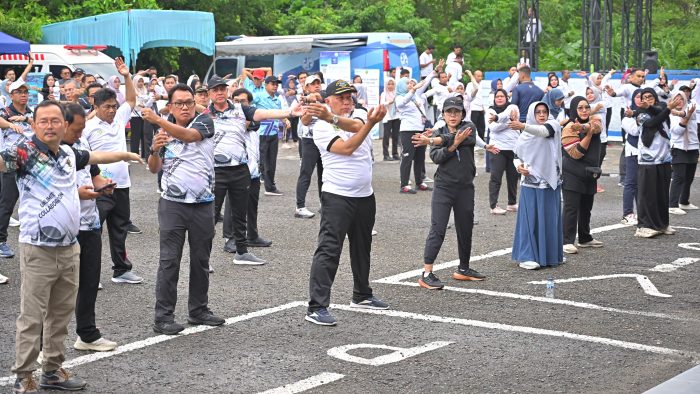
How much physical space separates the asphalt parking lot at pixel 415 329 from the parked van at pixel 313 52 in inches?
662

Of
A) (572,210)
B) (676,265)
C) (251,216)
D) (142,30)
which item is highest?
(142,30)

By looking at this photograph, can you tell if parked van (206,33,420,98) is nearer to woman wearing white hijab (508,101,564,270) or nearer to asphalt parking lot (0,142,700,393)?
asphalt parking lot (0,142,700,393)

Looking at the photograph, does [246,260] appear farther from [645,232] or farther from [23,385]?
[645,232]

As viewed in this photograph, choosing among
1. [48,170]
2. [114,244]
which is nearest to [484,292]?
[114,244]

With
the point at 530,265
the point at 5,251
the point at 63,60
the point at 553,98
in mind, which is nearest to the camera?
the point at 530,265

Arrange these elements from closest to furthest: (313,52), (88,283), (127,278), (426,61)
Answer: (88,283), (127,278), (313,52), (426,61)

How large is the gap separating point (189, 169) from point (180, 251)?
642 mm

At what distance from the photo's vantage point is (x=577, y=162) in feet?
40.0

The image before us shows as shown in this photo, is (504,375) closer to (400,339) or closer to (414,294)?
(400,339)

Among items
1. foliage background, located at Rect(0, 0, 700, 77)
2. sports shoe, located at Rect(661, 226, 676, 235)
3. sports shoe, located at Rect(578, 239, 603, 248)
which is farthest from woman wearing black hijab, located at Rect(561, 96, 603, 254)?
foliage background, located at Rect(0, 0, 700, 77)

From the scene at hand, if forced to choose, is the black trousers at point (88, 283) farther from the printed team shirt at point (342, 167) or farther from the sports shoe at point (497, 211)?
the sports shoe at point (497, 211)

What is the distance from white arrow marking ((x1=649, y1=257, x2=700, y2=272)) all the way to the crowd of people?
1016 millimetres

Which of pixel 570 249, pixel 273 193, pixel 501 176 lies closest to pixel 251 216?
pixel 570 249

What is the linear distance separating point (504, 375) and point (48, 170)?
10.6 ft
